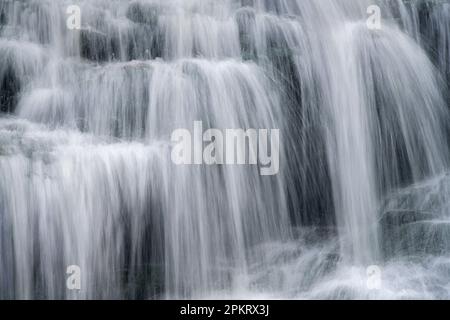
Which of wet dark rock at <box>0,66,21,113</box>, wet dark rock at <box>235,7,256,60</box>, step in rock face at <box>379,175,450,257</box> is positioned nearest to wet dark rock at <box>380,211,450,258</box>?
step in rock face at <box>379,175,450,257</box>

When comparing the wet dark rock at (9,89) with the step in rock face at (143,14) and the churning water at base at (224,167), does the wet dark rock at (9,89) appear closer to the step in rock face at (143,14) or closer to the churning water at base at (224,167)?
A: the churning water at base at (224,167)

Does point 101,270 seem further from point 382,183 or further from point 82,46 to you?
point 382,183

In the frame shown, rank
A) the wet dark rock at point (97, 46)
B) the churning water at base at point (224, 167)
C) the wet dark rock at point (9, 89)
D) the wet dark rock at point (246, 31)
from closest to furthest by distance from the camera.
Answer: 1. the churning water at base at point (224, 167)
2. the wet dark rock at point (9, 89)
3. the wet dark rock at point (97, 46)
4. the wet dark rock at point (246, 31)

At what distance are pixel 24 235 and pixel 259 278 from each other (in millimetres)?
1519

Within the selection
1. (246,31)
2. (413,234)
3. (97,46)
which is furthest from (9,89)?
(413,234)

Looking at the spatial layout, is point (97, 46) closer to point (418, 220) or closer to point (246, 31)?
point (246, 31)

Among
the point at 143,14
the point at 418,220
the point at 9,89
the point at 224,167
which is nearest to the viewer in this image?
the point at 224,167

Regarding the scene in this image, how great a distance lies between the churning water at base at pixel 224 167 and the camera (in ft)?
13.7

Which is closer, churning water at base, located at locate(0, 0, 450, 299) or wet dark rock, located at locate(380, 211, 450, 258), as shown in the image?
churning water at base, located at locate(0, 0, 450, 299)

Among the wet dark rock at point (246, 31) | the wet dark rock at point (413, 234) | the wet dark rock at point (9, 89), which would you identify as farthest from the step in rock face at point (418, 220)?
the wet dark rock at point (9, 89)

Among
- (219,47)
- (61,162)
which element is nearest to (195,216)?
(61,162)

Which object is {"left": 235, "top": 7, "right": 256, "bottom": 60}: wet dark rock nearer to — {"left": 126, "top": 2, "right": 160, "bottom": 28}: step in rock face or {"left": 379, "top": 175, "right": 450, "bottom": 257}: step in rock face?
{"left": 126, "top": 2, "right": 160, "bottom": 28}: step in rock face

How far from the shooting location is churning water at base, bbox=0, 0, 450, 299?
4180 mm

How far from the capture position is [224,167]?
4.25 m
